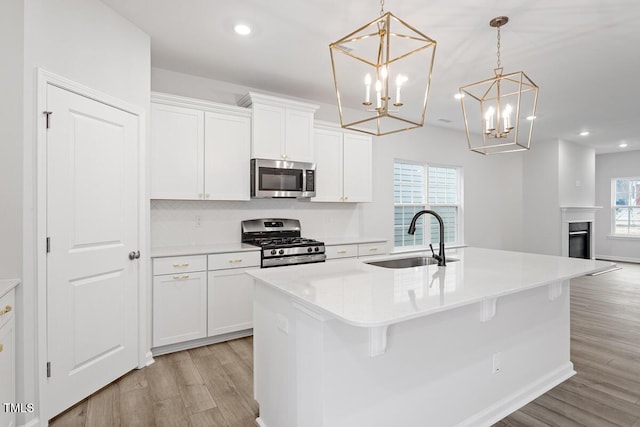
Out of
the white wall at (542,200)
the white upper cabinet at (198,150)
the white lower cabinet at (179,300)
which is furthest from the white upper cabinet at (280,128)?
the white wall at (542,200)

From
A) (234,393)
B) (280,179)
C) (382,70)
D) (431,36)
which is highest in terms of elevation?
(431,36)

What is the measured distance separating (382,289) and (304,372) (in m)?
0.54

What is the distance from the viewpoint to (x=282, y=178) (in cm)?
389

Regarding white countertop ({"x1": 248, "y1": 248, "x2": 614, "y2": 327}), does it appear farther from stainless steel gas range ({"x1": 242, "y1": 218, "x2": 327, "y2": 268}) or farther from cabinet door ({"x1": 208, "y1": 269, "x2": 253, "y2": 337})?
cabinet door ({"x1": 208, "y1": 269, "x2": 253, "y2": 337})

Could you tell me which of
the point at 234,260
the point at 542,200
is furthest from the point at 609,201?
the point at 234,260

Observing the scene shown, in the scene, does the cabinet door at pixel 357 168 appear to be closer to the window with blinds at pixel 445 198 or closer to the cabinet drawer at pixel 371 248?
the cabinet drawer at pixel 371 248

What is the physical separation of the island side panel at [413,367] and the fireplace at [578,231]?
5.61 meters

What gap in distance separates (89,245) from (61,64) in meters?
1.21

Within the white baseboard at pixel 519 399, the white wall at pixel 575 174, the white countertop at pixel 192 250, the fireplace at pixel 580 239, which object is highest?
the white wall at pixel 575 174

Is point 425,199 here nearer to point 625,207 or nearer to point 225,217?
point 225,217

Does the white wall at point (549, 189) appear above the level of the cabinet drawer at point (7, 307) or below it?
above

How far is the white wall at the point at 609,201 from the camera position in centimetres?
841

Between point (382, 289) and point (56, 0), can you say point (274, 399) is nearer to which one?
point (382, 289)

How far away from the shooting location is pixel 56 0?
86.2 inches
